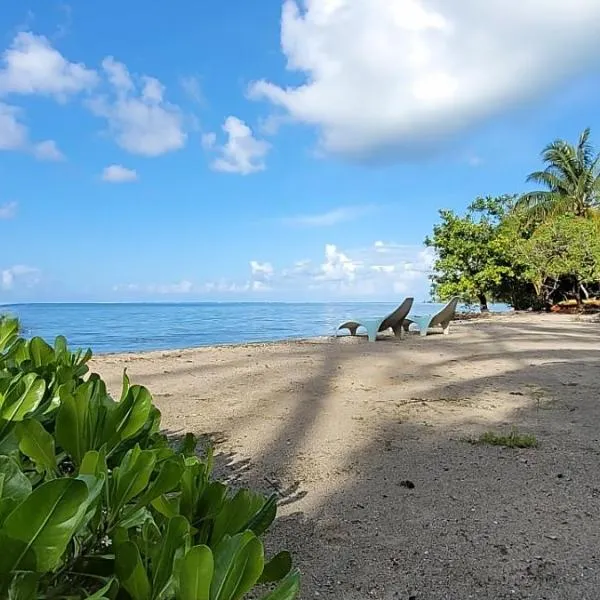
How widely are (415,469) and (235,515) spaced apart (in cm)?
215

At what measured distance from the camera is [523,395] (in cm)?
445

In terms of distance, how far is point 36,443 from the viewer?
69 cm

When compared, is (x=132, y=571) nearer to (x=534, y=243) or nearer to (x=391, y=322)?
(x=391, y=322)

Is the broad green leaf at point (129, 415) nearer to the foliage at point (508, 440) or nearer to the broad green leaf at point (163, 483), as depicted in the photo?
the broad green leaf at point (163, 483)

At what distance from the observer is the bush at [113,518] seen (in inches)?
18.4

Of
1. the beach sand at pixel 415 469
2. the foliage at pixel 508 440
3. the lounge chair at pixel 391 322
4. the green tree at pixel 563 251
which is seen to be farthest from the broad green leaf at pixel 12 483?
the green tree at pixel 563 251

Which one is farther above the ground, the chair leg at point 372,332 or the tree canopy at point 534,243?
the tree canopy at point 534,243

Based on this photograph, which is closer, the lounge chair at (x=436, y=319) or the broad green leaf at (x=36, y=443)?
the broad green leaf at (x=36, y=443)

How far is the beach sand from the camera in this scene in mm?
1735

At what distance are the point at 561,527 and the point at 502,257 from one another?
1877 centimetres

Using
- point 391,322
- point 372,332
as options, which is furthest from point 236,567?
point 391,322

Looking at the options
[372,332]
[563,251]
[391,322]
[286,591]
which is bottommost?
[372,332]

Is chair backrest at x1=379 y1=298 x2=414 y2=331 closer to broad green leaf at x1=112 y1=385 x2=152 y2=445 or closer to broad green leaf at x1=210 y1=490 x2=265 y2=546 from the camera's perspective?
broad green leaf at x1=112 y1=385 x2=152 y2=445

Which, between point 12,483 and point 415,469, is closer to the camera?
point 12,483
